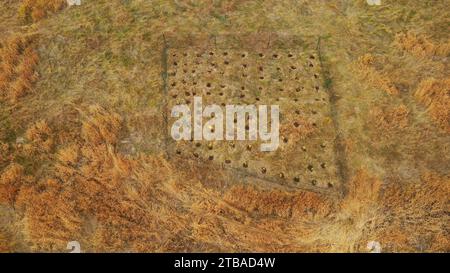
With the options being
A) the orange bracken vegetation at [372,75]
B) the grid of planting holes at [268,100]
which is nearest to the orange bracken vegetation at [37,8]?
the grid of planting holes at [268,100]

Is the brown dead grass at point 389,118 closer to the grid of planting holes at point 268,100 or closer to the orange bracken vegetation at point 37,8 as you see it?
the grid of planting holes at point 268,100

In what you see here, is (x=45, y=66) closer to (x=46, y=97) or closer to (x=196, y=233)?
(x=46, y=97)

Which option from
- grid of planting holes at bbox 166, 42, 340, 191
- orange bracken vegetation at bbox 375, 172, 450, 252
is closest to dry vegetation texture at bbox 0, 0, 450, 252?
orange bracken vegetation at bbox 375, 172, 450, 252

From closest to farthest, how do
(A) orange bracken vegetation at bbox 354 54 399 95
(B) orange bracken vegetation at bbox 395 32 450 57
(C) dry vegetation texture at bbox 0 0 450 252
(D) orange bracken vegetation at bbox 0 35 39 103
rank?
(C) dry vegetation texture at bbox 0 0 450 252 → (A) orange bracken vegetation at bbox 354 54 399 95 → (D) orange bracken vegetation at bbox 0 35 39 103 → (B) orange bracken vegetation at bbox 395 32 450 57

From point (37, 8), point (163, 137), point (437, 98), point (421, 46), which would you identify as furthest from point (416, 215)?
point (37, 8)

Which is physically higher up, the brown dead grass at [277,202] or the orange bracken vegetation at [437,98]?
the orange bracken vegetation at [437,98]

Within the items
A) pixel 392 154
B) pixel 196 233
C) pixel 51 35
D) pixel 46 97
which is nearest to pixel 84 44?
pixel 51 35

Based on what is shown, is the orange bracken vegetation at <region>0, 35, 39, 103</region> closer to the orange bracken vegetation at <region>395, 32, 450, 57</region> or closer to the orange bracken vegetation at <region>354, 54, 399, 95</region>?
the orange bracken vegetation at <region>354, 54, 399, 95</region>
